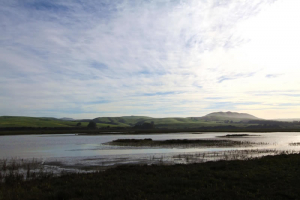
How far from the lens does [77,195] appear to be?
1541 cm

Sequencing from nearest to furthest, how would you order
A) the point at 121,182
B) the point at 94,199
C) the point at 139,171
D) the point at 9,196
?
the point at 94,199 → the point at 9,196 → the point at 121,182 → the point at 139,171

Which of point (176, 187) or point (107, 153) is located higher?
point (176, 187)

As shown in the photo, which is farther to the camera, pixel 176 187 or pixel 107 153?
pixel 107 153

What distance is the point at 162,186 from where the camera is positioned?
17.0m

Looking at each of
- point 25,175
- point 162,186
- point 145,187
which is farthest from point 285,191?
point 25,175

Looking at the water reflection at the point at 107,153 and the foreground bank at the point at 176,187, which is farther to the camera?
the water reflection at the point at 107,153

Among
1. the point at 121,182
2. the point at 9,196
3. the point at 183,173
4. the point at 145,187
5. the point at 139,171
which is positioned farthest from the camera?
the point at 139,171

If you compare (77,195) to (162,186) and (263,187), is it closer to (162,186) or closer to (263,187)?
(162,186)

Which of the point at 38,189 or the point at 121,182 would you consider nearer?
the point at 38,189

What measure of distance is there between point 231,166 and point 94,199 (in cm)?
1619

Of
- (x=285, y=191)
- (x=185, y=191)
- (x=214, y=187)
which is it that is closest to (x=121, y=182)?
(x=185, y=191)

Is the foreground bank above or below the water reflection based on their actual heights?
above

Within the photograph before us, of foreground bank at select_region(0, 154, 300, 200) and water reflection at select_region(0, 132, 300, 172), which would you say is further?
water reflection at select_region(0, 132, 300, 172)

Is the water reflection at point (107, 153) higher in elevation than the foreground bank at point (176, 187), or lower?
lower
